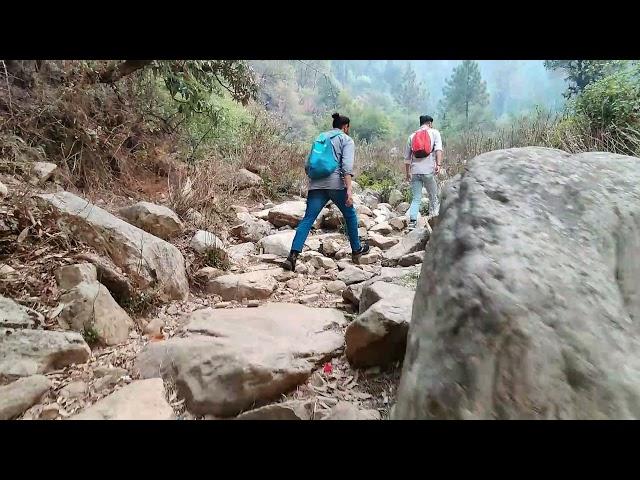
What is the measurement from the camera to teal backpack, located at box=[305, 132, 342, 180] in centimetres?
398

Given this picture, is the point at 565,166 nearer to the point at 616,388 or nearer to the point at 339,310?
the point at 616,388

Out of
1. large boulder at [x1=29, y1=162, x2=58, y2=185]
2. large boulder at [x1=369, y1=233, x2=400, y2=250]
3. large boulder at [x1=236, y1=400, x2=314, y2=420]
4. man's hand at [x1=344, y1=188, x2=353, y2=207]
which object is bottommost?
large boulder at [x1=236, y1=400, x2=314, y2=420]

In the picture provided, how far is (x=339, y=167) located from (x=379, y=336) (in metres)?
2.45

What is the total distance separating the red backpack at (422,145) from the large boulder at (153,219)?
341 centimetres

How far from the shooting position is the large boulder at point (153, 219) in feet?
11.9

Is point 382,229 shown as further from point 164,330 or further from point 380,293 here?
point 164,330

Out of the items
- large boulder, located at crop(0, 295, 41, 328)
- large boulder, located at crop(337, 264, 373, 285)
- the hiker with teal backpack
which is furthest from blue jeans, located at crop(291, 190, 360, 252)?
large boulder, located at crop(0, 295, 41, 328)

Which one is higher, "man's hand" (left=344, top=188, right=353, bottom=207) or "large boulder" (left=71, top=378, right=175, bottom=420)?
"man's hand" (left=344, top=188, right=353, bottom=207)

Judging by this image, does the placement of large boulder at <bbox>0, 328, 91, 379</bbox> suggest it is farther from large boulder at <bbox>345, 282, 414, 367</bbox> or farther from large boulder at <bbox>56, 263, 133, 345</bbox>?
large boulder at <bbox>345, 282, 414, 367</bbox>

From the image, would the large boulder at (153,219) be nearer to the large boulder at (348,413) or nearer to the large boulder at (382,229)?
the large boulder at (348,413)

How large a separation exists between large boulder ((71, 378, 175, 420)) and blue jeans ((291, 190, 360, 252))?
2238 mm

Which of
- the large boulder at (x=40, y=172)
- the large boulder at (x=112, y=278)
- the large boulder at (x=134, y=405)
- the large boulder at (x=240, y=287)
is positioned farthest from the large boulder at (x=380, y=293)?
the large boulder at (x=40, y=172)
